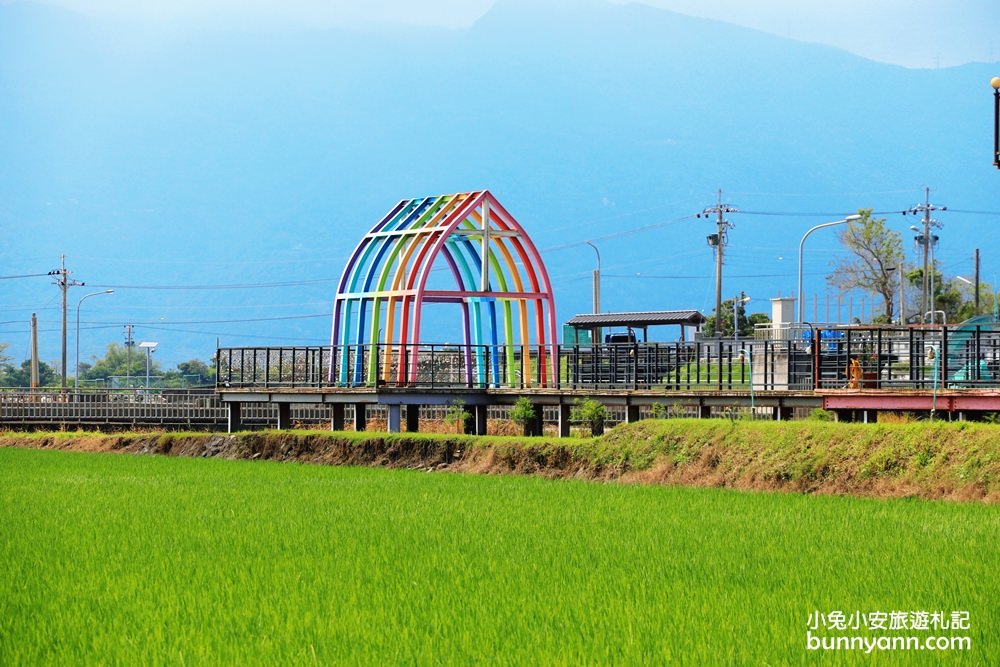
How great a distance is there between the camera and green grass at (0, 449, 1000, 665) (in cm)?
928

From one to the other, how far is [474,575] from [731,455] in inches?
449

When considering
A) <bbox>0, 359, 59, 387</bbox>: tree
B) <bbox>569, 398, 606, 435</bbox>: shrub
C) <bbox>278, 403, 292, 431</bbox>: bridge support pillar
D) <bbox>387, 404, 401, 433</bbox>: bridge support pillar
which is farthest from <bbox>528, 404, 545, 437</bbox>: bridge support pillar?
A: <bbox>0, 359, 59, 387</bbox>: tree

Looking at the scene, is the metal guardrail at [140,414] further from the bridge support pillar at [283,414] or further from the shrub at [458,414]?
the shrub at [458,414]

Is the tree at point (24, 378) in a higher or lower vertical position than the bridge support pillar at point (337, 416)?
lower

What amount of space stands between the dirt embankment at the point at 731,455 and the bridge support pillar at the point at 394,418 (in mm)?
2904

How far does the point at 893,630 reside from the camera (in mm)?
9469

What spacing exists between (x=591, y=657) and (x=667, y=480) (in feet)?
50.2

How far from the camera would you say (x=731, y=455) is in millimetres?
23234

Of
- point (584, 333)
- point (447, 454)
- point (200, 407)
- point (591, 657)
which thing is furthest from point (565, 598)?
point (584, 333)

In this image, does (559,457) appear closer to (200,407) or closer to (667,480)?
(667,480)

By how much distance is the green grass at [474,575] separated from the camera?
928cm

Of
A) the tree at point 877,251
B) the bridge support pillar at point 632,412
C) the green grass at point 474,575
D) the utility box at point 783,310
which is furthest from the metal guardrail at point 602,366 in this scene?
the tree at point 877,251

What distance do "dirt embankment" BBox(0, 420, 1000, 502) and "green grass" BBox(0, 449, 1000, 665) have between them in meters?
1.27

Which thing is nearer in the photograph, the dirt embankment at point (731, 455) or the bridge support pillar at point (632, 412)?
the dirt embankment at point (731, 455)
